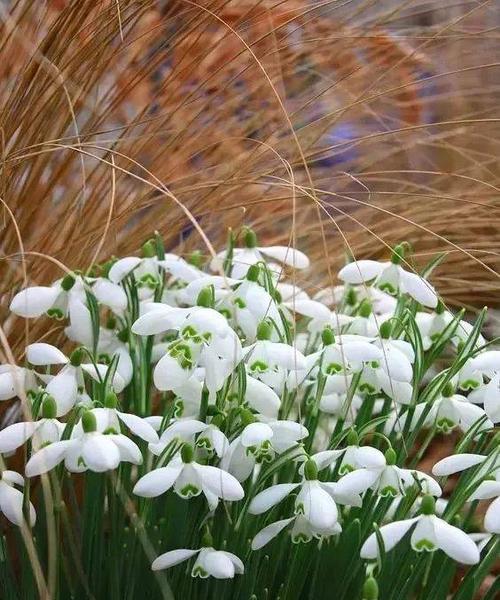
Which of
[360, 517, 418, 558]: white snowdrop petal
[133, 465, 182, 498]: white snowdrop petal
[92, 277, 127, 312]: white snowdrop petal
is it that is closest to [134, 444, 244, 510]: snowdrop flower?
[133, 465, 182, 498]: white snowdrop petal

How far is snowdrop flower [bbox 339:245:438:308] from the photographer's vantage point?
1.00 m

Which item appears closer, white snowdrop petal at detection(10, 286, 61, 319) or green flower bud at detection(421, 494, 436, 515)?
green flower bud at detection(421, 494, 436, 515)

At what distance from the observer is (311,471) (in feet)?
2.78

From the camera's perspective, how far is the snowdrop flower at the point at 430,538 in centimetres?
79

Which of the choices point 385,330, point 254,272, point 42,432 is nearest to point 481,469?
point 385,330

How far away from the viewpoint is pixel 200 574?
0.84 m

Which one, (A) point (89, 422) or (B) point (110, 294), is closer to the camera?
(A) point (89, 422)

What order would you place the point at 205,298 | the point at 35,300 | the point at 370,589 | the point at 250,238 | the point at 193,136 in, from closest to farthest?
the point at 370,589 → the point at 205,298 → the point at 35,300 → the point at 250,238 → the point at 193,136

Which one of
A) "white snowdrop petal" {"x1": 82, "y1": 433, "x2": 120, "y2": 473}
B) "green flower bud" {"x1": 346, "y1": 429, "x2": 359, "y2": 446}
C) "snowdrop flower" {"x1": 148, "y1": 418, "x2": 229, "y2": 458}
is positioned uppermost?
"white snowdrop petal" {"x1": 82, "y1": 433, "x2": 120, "y2": 473}

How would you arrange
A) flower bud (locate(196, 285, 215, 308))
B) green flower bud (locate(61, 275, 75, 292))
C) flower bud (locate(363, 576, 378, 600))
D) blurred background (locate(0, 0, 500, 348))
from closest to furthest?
flower bud (locate(363, 576, 378, 600))
flower bud (locate(196, 285, 215, 308))
green flower bud (locate(61, 275, 75, 292))
blurred background (locate(0, 0, 500, 348))

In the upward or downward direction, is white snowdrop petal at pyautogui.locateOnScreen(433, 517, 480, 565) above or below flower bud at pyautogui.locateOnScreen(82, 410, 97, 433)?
below

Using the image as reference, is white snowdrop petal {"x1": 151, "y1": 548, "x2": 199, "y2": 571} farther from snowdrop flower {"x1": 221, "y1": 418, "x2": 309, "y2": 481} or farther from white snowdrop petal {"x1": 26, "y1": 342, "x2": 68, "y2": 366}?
white snowdrop petal {"x1": 26, "y1": 342, "x2": 68, "y2": 366}

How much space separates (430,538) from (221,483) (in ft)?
0.51

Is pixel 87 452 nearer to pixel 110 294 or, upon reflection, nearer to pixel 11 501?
pixel 11 501
